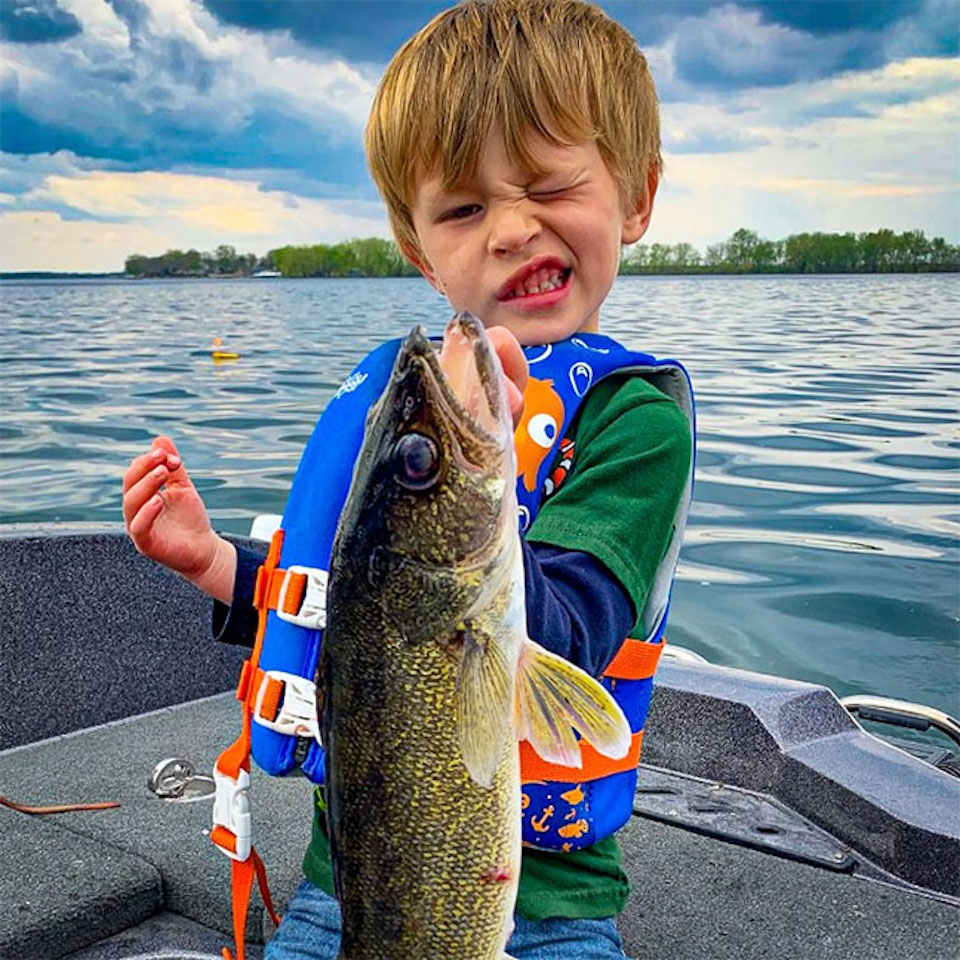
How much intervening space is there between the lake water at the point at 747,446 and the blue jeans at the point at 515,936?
7.89 ft

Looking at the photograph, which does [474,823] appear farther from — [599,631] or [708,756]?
[708,756]

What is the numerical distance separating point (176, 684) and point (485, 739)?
3519 millimetres

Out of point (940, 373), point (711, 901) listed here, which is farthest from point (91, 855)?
point (940, 373)

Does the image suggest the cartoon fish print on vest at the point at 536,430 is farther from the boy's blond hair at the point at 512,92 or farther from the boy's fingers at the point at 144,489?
the boy's fingers at the point at 144,489

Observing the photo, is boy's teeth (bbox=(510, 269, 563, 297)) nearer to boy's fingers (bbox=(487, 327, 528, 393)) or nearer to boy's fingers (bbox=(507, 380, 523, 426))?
boy's fingers (bbox=(487, 327, 528, 393))

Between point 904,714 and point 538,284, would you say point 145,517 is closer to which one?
point 538,284

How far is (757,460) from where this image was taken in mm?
13922

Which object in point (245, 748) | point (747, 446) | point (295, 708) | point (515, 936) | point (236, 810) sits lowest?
point (747, 446)

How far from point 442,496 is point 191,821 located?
249 centimetres

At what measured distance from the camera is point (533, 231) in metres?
2.52

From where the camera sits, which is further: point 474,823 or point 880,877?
point 880,877

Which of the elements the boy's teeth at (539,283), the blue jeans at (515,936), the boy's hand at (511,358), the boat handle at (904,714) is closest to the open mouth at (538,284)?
the boy's teeth at (539,283)

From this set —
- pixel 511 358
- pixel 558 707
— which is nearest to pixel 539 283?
pixel 511 358

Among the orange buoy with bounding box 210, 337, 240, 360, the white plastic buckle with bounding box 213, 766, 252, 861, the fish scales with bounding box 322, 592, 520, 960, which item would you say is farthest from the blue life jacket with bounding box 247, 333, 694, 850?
the orange buoy with bounding box 210, 337, 240, 360
